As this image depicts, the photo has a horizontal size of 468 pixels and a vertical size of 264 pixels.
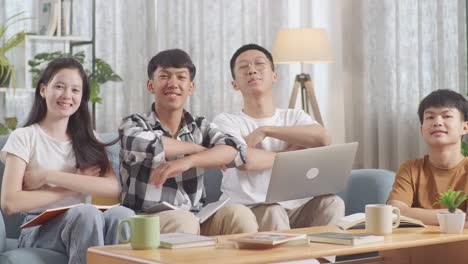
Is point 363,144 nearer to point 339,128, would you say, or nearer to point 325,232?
point 339,128

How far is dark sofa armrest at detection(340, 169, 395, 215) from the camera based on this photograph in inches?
135

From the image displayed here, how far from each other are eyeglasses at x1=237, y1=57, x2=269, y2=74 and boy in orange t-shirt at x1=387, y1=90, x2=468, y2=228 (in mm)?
719

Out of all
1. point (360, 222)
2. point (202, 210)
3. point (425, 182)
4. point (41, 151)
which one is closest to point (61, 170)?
point (41, 151)

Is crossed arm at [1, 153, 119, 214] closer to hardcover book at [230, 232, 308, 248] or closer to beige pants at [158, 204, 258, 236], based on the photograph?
beige pants at [158, 204, 258, 236]

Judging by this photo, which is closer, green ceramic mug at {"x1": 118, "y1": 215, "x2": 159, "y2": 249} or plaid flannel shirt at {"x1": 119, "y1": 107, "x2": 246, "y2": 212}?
green ceramic mug at {"x1": 118, "y1": 215, "x2": 159, "y2": 249}

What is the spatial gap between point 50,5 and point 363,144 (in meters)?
2.13

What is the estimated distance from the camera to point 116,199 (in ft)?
10.4

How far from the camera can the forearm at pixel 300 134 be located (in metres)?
3.27

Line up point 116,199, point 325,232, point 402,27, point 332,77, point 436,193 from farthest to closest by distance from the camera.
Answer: point 332,77
point 402,27
point 116,199
point 436,193
point 325,232

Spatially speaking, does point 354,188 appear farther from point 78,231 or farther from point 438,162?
point 78,231

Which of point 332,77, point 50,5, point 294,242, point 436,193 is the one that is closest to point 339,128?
point 332,77

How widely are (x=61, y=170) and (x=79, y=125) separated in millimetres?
192

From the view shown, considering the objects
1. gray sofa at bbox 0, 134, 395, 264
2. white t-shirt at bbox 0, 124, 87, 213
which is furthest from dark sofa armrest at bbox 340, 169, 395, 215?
white t-shirt at bbox 0, 124, 87, 213

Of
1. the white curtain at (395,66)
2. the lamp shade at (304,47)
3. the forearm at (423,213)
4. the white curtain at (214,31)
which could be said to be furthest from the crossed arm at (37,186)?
the white curtain at (214,31)
